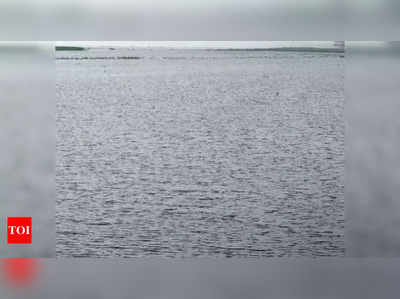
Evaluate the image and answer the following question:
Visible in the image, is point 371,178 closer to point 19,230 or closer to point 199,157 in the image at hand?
point 19,230

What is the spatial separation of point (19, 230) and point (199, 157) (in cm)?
474

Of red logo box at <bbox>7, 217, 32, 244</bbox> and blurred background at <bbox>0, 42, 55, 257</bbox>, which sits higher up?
blurred background at <bbox>0, 42, 55, 257</bbox>

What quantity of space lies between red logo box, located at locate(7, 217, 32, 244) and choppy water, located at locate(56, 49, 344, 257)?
4.09ft

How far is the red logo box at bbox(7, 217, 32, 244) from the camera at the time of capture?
548cm

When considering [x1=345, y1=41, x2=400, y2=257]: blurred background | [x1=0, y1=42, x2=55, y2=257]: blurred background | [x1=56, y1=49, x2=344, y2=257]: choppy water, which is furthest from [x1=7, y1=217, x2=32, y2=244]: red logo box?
[x1=345, y1=41, x2=400, y2=257]: blurred background

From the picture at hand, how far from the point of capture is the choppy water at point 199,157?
682 cm

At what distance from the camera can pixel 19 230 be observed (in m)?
5.56
